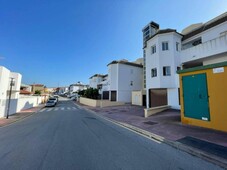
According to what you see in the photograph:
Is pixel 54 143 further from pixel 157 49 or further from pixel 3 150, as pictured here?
pixel 157 49

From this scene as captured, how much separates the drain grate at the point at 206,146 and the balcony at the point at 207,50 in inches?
468

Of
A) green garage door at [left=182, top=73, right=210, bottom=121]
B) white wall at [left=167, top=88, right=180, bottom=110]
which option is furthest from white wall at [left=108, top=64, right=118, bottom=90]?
green garage door at [left=182, top=73, right=210, bottom=121]

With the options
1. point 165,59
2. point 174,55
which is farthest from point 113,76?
point 174,55

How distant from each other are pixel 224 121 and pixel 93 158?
6.45 m

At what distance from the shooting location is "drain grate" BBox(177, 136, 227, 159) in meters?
3.83

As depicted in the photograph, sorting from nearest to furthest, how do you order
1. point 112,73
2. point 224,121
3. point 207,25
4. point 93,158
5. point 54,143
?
point 93,158, point 54,143, point 224,121, point 207,25, point 112,73

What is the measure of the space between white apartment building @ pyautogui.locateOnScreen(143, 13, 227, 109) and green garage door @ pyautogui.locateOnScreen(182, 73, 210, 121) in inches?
280

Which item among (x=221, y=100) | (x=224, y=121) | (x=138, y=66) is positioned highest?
(x=138, y=66)

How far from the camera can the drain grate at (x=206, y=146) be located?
383 cm

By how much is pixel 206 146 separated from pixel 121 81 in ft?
79.7

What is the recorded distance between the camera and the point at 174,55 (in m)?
15.8

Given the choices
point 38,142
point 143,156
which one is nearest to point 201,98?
point 143,156

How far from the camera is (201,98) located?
22.2 feet

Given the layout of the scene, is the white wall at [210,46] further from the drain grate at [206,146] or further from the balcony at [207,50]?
the drain grate at [206,146]
